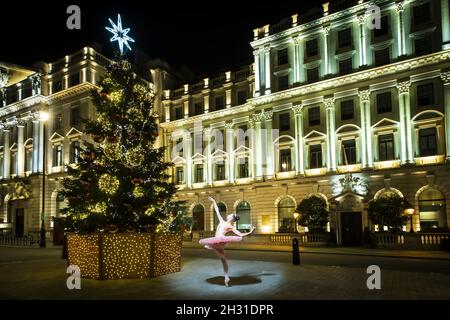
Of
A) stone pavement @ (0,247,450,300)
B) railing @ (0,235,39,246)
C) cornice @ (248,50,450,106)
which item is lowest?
railing @ (0,235,39,246)

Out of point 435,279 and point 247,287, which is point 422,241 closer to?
point 435,279

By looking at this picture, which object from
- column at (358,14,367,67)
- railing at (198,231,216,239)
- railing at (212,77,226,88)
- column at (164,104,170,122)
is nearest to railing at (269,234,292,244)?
railing at (198,231,216,239)

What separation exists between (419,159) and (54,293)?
29100 millimetres

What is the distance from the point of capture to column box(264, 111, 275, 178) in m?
39.5

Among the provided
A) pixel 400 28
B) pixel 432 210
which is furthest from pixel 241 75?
pixel 432 210

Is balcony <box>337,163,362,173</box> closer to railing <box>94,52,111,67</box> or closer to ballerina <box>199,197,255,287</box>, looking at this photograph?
ballerina <box>199,197,255,287</box>

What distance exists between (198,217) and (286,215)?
1174 centimetres

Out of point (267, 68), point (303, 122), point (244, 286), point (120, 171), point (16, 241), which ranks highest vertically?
point (267, 68)

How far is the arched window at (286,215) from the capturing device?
125 ft

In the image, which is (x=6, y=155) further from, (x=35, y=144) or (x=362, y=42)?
(x=362, y=42)

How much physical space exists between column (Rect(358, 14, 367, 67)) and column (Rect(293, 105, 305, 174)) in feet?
21.9

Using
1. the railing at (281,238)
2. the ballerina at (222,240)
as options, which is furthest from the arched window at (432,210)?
the ballerina at (222,240)

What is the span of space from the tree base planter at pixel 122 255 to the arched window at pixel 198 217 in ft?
104

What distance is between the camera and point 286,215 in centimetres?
3847
